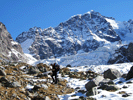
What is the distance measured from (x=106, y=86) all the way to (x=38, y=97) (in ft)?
20.5

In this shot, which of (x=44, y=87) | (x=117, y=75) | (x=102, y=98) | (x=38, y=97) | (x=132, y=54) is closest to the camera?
(x=102, y=98)

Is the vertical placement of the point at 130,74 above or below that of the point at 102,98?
above

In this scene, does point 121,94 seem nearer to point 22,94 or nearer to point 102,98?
point 102,98

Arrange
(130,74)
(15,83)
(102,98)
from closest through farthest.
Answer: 1. (102,98)
2. (15,83)
3. (130,74)

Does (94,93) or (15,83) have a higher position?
(15,83)

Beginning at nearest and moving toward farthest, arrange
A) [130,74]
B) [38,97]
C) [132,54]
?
[38,97] < [130,74] < [132,54]

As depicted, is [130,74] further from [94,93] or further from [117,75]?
[94,93]

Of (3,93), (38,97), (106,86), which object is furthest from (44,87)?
(106,86)

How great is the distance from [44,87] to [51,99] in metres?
2.65

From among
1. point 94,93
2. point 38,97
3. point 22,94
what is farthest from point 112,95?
point 22,94

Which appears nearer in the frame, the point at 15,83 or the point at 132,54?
the point at 15,83

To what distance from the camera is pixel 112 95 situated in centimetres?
1133

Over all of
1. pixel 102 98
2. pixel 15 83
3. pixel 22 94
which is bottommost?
pixel 102 98

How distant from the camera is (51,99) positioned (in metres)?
12.4
